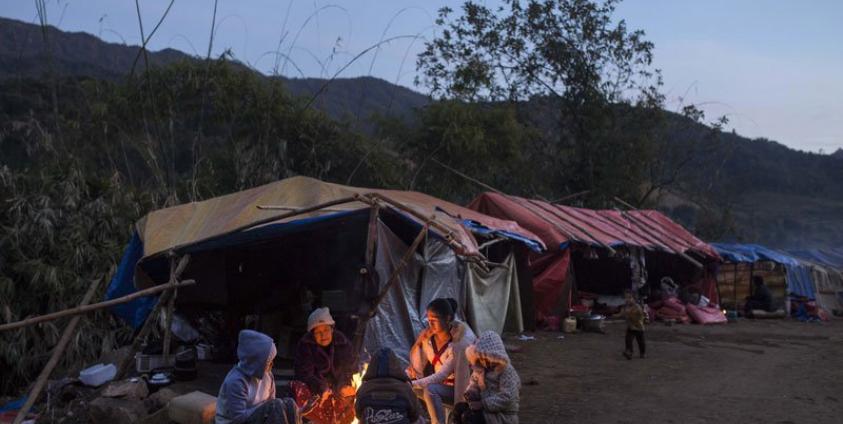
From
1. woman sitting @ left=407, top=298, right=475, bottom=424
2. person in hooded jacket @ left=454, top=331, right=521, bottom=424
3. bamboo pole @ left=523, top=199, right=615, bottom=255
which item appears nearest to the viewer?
person in hooded jacket @ left=454, top=331, right=521, bottom=424

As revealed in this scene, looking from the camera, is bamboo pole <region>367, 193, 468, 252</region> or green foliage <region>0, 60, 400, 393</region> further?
green foliage <region>0, 60, 400, 393</region>

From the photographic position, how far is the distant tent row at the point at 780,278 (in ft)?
73.4

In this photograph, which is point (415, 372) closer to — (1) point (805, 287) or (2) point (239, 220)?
(2) point (239, 220)

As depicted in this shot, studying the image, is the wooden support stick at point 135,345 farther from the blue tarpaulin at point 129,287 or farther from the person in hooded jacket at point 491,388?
the person in hooded jacket at point 491,388

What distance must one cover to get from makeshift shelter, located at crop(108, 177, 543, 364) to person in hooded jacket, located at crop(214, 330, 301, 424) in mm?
1972

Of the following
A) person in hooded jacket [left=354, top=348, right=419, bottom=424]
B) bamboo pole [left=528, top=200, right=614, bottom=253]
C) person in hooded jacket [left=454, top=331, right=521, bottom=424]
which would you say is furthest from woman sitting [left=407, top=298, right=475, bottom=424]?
bamboo pole [left=528, top=200, right=614, bottom=253]

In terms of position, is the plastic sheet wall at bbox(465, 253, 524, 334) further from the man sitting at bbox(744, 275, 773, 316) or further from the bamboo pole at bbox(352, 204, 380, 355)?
the man sitting at bbox(744, 275, 773, 316)

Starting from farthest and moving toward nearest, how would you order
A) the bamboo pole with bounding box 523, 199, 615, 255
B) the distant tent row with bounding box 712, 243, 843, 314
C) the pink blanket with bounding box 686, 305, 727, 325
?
the distant tent row with bounding box 712, 243, 843, 314 → the pink blanket with bounding box 686, 305, 727, 325 → the bamboo pole with bounding box 523, 199, 615, 255

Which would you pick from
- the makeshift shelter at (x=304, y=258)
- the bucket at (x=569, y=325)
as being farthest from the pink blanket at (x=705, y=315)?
the makeshift shelter at (x=304, y=258)

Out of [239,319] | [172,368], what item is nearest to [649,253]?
[239,319]

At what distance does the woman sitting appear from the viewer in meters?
6.41

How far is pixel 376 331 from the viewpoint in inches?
369

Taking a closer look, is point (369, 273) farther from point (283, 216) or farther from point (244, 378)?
point (244, 378)

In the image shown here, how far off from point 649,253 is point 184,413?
16.8 m
